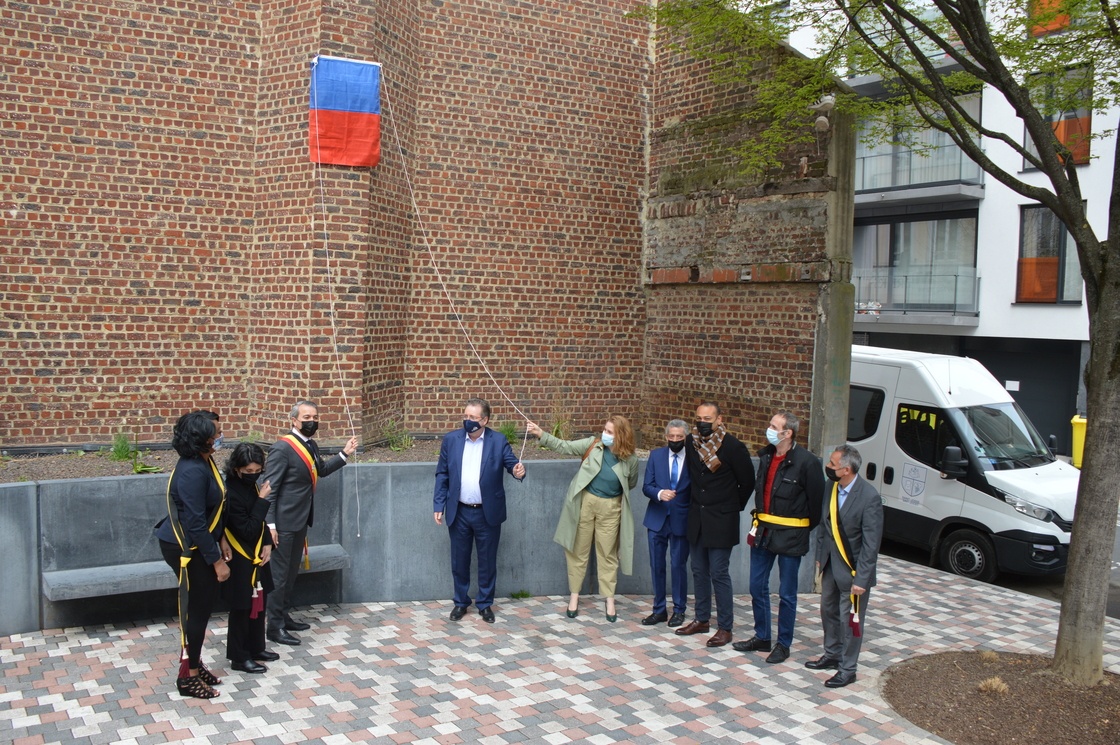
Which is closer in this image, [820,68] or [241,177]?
[820,68]

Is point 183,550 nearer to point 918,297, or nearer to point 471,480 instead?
point 471,480

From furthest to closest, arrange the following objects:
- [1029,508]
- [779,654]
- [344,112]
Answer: [1029,508]
[344,112]
[779,654]

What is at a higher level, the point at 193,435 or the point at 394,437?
the point at 193,435

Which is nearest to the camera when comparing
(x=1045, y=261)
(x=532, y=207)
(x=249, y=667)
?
(x=249, y=667)

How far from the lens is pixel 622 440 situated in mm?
7285

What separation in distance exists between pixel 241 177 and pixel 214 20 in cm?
163

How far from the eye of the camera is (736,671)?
6348mm

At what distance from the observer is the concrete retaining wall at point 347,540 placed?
6383mm

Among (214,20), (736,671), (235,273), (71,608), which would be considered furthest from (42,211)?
(736,671)

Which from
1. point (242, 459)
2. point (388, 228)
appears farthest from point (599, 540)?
point (388, 228)

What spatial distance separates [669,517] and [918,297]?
17392 mm

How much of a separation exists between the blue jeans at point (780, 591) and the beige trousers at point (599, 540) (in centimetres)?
124

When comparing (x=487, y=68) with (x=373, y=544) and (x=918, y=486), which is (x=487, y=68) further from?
(x=918, y=486)

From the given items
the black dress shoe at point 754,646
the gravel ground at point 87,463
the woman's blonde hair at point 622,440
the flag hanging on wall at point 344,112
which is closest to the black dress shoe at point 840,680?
the black dress shoe at point 754,646
